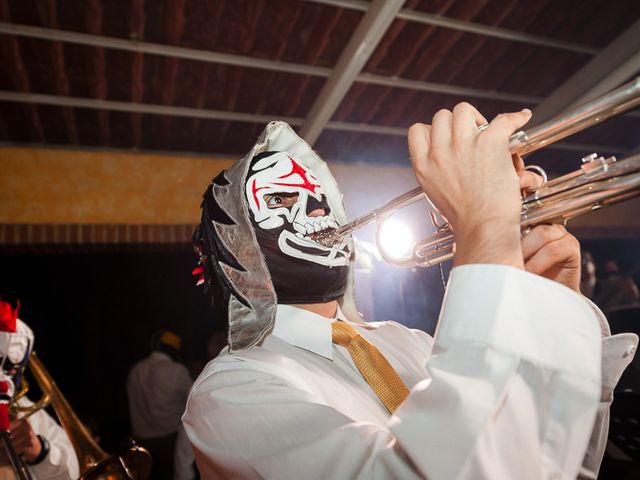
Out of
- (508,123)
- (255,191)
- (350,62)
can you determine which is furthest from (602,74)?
(508,123)

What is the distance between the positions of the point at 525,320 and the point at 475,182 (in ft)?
0.92

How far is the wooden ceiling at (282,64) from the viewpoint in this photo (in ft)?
9.84

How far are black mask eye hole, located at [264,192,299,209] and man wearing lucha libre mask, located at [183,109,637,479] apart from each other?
0.43 meters

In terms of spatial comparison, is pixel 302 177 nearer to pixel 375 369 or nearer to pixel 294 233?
pixel 294 233

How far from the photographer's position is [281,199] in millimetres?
1840

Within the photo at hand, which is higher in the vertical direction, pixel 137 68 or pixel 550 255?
pixel 137 68

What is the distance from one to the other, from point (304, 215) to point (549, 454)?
1.24 meters

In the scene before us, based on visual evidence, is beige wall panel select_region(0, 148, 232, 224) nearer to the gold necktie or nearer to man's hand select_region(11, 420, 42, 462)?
man's hand select_region(11, 420, 42, 462)

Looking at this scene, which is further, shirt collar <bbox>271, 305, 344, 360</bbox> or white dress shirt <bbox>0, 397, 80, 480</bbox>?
white dress shirt <bbox>0, 397, 80, 480</bbox>

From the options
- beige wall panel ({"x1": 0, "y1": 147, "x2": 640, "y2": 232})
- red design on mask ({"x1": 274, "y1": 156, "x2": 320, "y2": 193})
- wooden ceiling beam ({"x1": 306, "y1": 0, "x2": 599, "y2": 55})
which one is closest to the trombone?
beige wall panel ({"x1": 0, "y1": 147, "x2": 640, "y2": 232})

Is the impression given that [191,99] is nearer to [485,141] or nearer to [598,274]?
[485,141]

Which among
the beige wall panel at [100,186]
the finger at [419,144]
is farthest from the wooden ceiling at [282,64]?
the finger at [419,144]

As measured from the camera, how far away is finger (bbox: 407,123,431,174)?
94 centimetres

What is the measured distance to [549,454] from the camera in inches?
29.5
